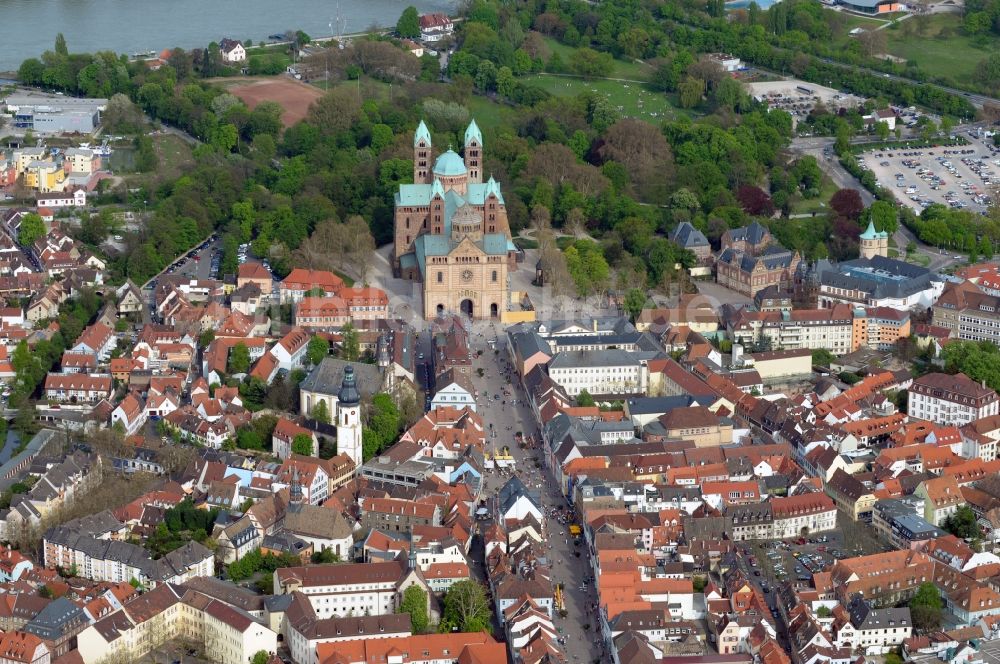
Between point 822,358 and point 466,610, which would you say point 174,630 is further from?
point 822,358

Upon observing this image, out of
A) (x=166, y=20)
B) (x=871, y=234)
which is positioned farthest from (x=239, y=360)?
(x=166, y=20)

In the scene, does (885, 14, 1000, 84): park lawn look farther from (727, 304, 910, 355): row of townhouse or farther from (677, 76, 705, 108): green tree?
(727, 304, 910, 355): row of townhouse

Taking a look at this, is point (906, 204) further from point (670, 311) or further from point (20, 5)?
point (20, 5)

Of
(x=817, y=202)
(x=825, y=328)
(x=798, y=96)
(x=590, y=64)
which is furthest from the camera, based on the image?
(x=590, y=64)

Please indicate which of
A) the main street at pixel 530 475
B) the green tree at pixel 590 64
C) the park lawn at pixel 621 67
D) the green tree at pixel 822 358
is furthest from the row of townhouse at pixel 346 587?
the park lawn at pixel 621 67

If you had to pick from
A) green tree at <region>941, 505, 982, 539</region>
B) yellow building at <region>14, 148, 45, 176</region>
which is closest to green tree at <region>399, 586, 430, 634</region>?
green tree at <region>941, 505, 982, 539</region>

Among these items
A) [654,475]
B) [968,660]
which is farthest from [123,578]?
[968,660]
